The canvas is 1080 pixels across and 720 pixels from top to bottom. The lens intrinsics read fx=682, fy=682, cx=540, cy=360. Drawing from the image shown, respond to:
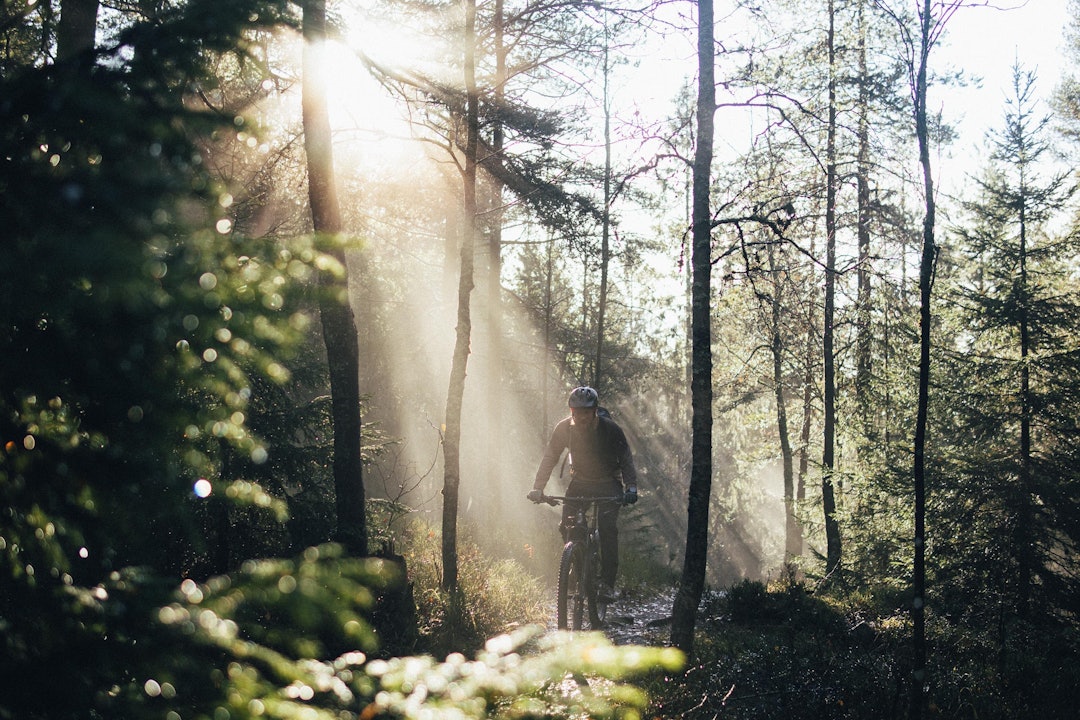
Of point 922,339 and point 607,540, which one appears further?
point 607,540

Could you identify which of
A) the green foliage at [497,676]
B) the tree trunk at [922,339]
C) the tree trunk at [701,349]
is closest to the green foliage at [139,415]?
the green foliage at [497,676]

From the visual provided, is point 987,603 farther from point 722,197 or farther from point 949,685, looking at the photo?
point 722,197

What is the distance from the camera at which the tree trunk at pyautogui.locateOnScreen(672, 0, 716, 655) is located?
25.5 feet

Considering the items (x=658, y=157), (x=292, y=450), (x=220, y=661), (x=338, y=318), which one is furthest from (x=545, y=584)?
(x=220, y=661)

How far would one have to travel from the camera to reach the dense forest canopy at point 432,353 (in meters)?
1.57

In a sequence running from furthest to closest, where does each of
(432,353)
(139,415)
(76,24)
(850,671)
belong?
(432,353) → (76,24) → (850,671) → (139,415)

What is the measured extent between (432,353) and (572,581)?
21.5 m

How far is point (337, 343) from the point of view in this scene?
8.87m

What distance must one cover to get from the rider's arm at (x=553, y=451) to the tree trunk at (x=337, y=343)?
7.76 feet

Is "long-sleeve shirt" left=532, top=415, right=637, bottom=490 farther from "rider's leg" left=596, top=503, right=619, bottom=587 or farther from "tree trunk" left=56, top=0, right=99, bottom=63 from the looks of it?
"tree trunk" left=56, top=0, right=99, bottom=63

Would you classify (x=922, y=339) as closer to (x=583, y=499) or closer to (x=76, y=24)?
(x=583, y=499)

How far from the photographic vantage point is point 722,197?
38.1ft

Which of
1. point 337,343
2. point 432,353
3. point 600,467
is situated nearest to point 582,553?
point 600,467

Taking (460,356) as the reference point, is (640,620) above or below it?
below
